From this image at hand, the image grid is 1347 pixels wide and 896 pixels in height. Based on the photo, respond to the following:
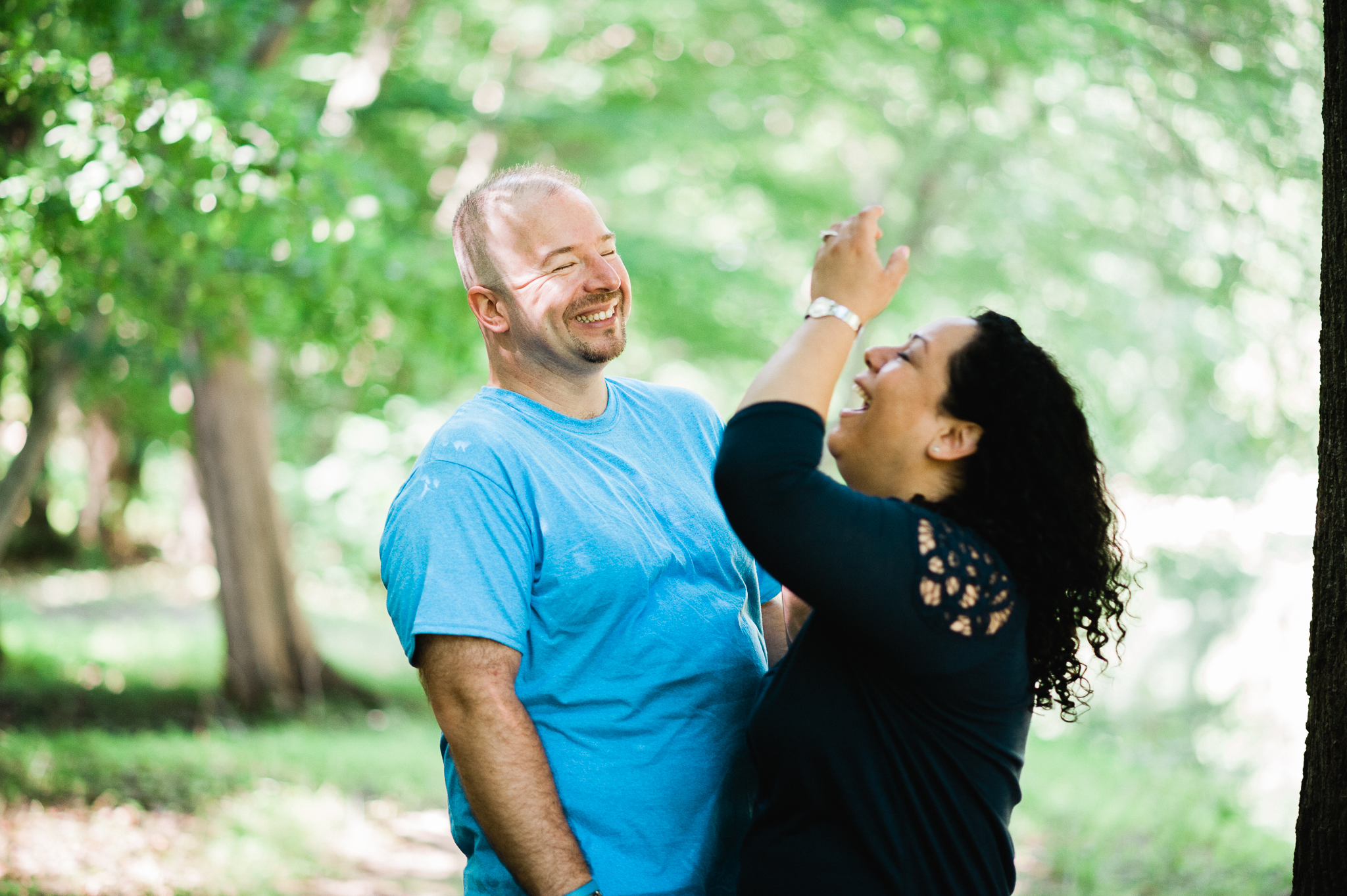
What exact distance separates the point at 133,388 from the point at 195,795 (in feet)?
23.3

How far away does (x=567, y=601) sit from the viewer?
2.09 metres

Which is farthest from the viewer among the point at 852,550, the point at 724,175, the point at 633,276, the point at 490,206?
the point at 724,175

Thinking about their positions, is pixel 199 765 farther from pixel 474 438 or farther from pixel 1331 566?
pixel 1331 566

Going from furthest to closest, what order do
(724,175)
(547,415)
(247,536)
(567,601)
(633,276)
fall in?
(724,175) < (247,536) < (633,276) < (547,415) < (567,601)

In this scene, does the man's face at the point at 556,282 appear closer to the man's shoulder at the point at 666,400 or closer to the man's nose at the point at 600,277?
the man's nose at the point at 600,277

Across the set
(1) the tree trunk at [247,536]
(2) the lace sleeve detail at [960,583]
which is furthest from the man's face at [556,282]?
(1) the tree trunk at [247,536]

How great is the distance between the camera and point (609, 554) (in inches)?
83.3

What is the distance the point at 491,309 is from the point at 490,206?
0.75 ft

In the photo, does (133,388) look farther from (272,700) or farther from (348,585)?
(348,585)

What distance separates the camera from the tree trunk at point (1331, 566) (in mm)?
2154

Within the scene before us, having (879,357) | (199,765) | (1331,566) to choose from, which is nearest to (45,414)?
(199,765)

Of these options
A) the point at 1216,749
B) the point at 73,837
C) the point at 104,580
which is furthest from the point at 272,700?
the point at 104,580

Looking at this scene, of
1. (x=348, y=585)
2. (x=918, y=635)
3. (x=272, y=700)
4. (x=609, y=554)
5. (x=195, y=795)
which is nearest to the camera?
(x=918, y=635)

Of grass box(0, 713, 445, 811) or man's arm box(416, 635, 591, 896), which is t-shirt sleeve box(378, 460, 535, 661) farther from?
grass box(0, 713, 445, 811)
